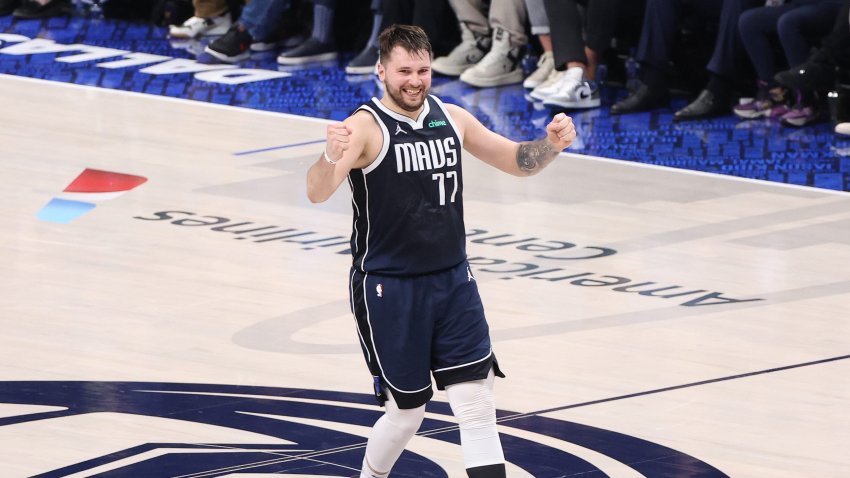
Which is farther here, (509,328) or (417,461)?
(509,328)

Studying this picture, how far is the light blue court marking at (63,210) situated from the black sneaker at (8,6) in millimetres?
6625

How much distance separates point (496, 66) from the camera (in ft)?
37.5

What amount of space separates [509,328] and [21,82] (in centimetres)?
624

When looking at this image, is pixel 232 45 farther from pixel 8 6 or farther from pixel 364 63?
pixel 8 6

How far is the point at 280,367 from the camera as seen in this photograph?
603 cm

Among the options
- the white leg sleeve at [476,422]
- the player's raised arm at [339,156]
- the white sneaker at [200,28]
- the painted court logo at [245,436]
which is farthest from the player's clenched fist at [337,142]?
the white sneaker at [200,28]

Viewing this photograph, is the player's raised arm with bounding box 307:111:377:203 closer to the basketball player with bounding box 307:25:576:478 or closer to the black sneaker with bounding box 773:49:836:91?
the basketball player with bounding box 307:25:576:478

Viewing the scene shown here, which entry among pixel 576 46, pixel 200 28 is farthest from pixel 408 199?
pixel 200 28

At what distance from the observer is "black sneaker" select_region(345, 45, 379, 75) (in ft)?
39.5

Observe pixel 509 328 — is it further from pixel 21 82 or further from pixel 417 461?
pixel 21 82

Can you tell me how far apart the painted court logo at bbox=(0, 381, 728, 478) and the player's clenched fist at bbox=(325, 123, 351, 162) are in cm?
112

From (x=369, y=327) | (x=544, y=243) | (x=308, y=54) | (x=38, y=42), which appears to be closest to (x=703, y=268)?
(x=544, y=243)

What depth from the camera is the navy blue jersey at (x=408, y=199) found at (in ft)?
14.6

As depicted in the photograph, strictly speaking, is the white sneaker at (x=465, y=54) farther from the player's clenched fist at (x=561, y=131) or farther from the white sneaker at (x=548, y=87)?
the player's clenched fist at (x=561, y=131)
